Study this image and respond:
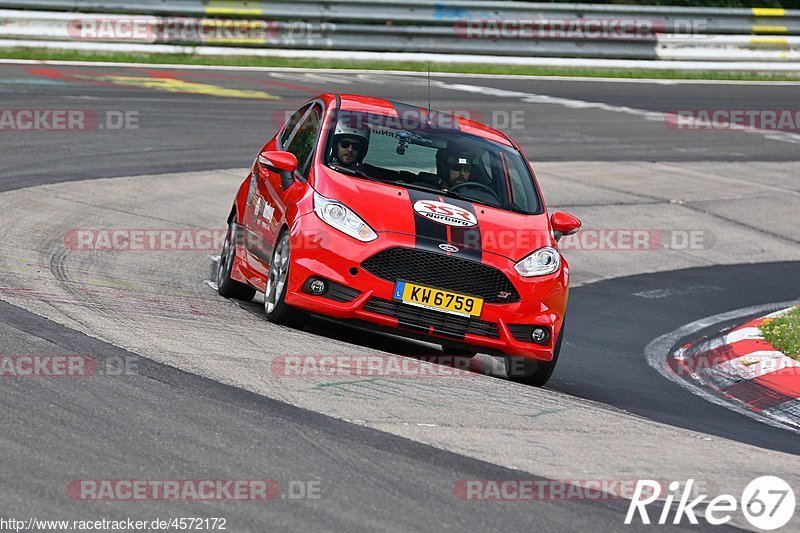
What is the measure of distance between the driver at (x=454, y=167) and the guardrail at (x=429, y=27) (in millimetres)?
13875

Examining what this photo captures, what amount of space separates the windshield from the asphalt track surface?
44.0 inches

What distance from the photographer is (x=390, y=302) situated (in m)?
7.91

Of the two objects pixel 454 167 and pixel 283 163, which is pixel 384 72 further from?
pixel 283 163

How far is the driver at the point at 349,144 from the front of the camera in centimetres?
885

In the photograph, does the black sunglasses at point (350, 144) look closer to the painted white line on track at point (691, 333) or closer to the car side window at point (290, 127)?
the car side window at point (290, 127)

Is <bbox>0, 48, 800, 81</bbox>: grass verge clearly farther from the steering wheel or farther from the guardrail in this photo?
the steering wheel

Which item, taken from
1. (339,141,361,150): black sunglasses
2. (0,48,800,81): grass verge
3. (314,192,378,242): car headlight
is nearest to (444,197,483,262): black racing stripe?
(314,192,378,242): car headlight

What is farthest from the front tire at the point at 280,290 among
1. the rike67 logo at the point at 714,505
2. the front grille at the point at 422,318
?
the rike67 logo at the point at 714,505

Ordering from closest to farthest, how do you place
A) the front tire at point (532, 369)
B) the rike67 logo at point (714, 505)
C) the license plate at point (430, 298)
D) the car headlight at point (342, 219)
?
the rike67 logo at point (714, 505), the license plate at point (430, 298), the car headlight at point (342, 219), the front tire at point (532, 369)

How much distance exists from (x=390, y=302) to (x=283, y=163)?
1453 mm

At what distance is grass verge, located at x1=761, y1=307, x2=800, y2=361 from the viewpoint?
9367 mm

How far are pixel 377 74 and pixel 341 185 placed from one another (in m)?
14.7

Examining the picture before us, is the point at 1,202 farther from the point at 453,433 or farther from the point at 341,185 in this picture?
the point at 453,433

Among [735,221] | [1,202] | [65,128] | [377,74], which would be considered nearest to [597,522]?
[1,202]
